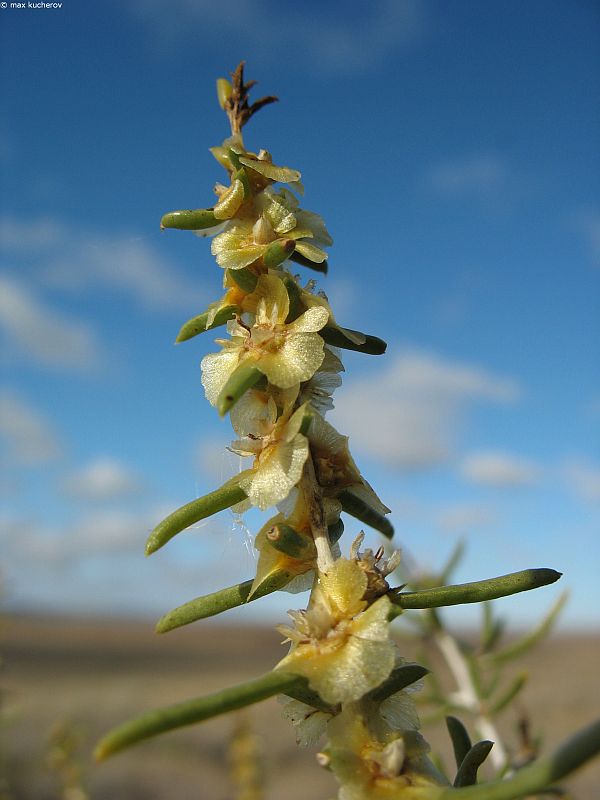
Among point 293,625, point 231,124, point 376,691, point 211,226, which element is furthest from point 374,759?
point 231,124

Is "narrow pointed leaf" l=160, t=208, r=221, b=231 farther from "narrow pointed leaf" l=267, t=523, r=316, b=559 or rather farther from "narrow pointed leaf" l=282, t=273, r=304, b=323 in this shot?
"narrow pointed leaf" l=267, t=523, r=316, b=559

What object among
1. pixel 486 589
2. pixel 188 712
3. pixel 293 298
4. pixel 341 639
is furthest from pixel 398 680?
pixel 293 298

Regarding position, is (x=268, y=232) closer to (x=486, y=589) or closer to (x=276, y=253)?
(x=276, y=253)

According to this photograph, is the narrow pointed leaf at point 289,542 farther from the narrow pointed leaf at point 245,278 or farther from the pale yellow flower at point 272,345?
the narrow pointed leaf at point 245,278

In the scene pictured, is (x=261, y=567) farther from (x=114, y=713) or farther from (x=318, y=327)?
(x=114, y=713)

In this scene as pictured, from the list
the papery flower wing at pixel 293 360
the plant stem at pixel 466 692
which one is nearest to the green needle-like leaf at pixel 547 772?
the papery flower wing at pixel 293 360
